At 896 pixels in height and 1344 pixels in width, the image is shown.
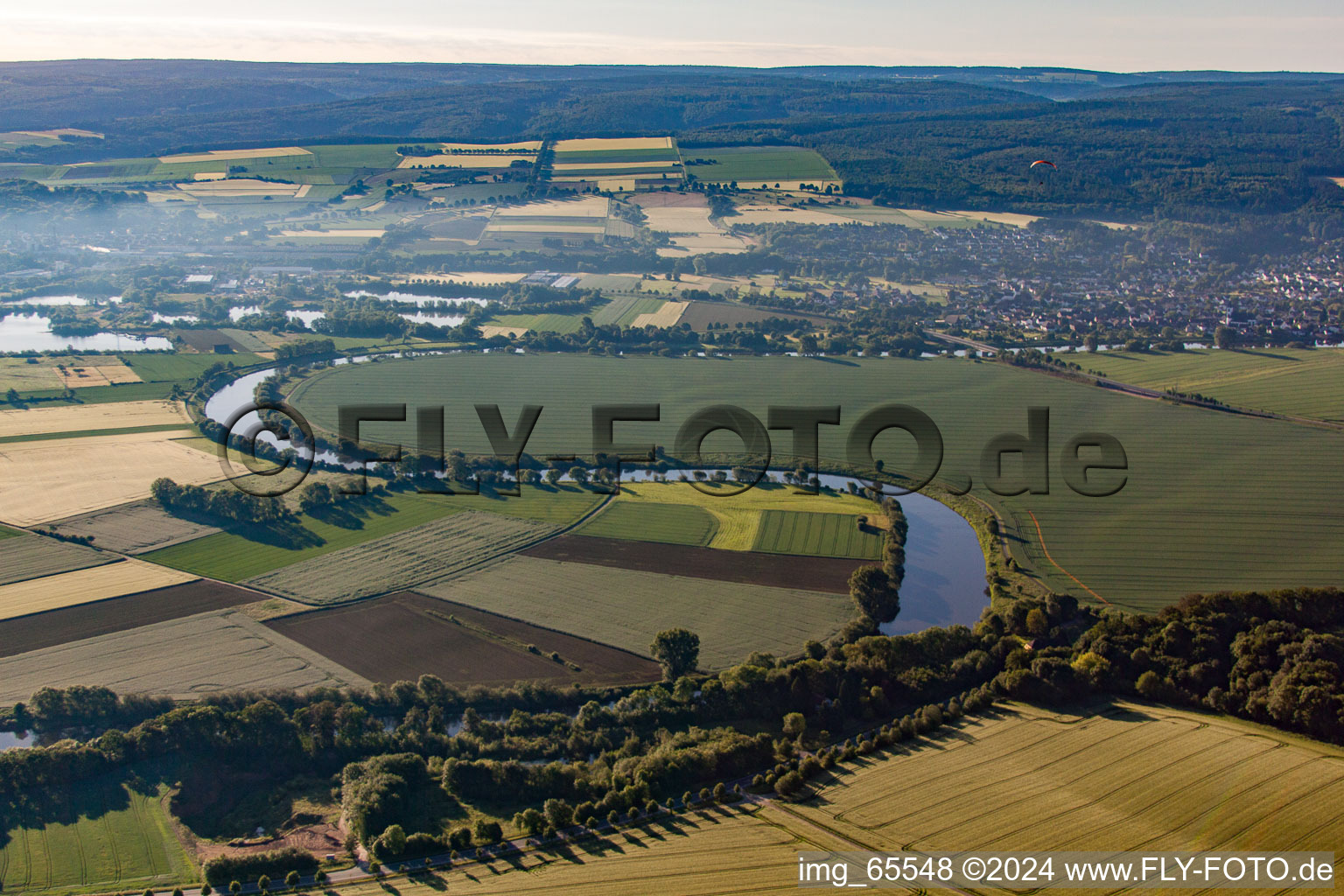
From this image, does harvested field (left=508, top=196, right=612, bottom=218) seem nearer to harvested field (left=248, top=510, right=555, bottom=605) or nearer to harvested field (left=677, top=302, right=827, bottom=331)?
harvested field (left=677, top=302, right=827, bottom=331)

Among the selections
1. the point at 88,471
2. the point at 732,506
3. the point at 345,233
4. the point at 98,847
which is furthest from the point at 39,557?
the point at 345,233

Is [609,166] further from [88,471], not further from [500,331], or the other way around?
[88,471]

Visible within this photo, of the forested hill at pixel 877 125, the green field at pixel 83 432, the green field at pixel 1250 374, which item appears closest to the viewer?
the green field at pixel 83 432

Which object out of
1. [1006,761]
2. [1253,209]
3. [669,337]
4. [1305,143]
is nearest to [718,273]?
[669,337]

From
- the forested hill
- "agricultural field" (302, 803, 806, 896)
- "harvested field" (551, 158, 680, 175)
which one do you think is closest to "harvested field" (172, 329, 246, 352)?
"agricultural field" (302, 803, 806, 896)

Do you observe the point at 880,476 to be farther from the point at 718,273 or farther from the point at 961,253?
the point at 961,253

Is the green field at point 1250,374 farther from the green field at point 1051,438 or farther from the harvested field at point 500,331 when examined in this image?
the harvested field at point 500,331

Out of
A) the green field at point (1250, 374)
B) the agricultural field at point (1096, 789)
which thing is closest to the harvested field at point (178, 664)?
the agricultural field at point (1096, 789)
